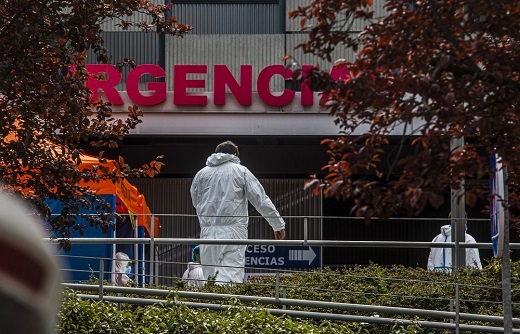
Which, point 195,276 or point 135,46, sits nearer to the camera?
point 195,276

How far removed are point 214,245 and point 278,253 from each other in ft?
2.85

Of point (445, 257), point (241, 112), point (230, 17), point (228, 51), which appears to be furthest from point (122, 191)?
point (230, 17)

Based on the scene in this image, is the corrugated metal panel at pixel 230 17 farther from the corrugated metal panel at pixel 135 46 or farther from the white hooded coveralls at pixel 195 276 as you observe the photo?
the white hooded coveralls at pixel 195 276

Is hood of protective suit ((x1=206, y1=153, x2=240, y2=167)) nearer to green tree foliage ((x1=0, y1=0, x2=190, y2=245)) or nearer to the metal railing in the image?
the metal railing

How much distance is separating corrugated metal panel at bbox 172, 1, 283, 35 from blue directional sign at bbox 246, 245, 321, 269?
34.1 feet

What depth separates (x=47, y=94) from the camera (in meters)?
7.00

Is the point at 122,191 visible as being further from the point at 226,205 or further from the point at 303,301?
the point at 303,301

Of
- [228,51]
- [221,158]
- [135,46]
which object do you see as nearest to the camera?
[221,158]

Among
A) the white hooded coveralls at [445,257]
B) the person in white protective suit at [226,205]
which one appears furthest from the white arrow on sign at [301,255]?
the white hooded coveralls at [445,257]

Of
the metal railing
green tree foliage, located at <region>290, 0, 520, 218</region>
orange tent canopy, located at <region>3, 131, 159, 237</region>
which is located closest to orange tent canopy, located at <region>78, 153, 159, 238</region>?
orange tent canopy, located at <region>3, 131, 159, 237</region>

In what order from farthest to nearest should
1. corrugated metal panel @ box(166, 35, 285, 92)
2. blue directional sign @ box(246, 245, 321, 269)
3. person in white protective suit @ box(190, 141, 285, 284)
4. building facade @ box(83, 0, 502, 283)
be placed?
corrugated metal panel @ box(166, 35, 285, 92) < building facade @ box(83, 0, 502, 283) < blue directional sign @ box(246, 245, 321, 269) < person in white protective suit @ box(190, 141, 285, 284)

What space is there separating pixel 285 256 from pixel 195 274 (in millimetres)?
1002

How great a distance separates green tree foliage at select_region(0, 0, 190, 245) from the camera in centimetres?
693

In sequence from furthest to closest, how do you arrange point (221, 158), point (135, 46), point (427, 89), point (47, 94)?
point (135, 46) < point (221, 158) < point (47, 94) < point (427, 89)
